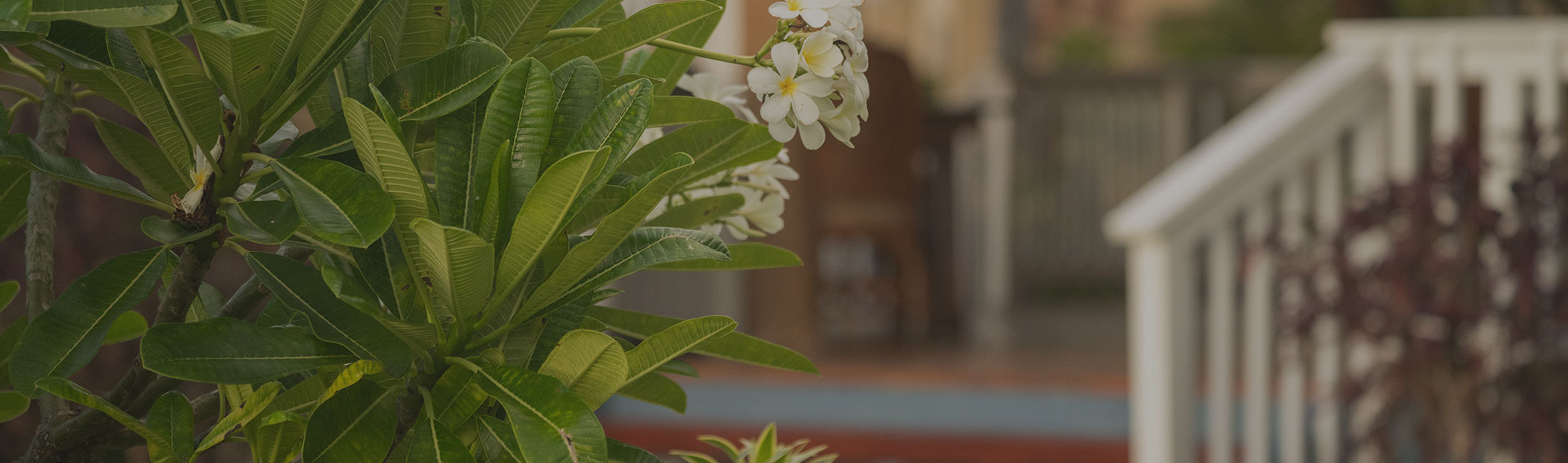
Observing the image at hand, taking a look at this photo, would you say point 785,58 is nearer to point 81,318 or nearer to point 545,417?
point 545,417

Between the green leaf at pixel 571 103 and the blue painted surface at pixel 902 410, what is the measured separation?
2532 mm

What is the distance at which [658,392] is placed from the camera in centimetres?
61

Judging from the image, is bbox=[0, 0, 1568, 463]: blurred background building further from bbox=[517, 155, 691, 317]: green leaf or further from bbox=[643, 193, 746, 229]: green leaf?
bbox=[517, 155, 691, 317]: green leaf

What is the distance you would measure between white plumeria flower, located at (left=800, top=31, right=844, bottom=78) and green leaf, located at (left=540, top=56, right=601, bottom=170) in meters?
0.09

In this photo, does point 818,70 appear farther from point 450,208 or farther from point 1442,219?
point 1442,219

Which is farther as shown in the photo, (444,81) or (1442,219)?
(1442,219)

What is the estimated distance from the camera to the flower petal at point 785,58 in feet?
1.65

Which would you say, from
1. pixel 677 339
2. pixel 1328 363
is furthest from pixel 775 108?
pixel 1328 363

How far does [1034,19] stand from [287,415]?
10.8 meters

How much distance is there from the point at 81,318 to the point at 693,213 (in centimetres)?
28

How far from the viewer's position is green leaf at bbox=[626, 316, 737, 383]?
1.51 ft

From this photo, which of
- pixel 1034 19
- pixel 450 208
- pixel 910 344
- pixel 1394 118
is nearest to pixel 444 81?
pixel 450 208

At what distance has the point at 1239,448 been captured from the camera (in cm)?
Answer: 280

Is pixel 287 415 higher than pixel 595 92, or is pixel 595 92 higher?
pixel 595 92
